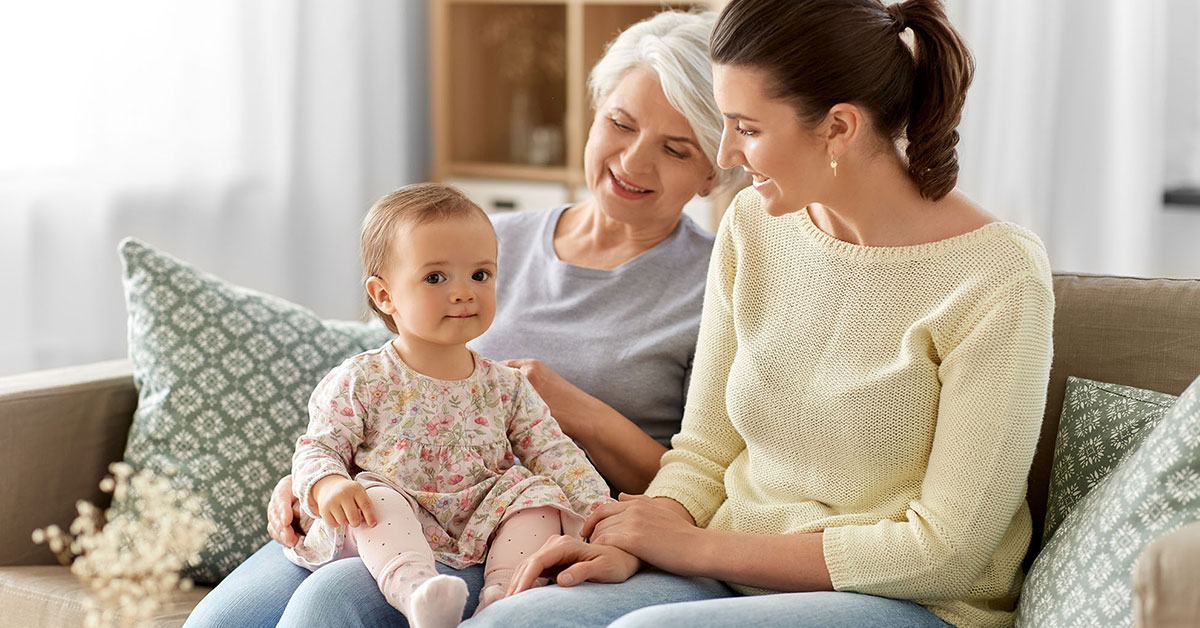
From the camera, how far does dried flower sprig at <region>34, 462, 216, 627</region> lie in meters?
1.45

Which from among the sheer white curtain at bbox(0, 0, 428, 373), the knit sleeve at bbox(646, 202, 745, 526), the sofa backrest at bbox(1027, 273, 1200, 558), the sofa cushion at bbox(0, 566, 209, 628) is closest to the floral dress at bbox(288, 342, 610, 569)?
A: the knit sleeve at bbox(646, 202, 745, 526)

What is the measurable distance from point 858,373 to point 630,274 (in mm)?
517

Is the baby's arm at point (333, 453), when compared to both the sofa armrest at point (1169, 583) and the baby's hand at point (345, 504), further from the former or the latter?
the sofa armrest at point (1169, 583)

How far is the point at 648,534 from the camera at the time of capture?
4.93ft

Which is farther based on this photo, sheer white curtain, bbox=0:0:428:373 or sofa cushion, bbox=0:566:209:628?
sheer white curtain, bbox=0:0:428:373

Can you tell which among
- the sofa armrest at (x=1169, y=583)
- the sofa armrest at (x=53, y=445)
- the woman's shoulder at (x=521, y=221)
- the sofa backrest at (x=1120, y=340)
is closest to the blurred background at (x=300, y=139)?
the sofa armrest at (x=53, y=445)

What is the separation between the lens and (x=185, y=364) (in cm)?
188

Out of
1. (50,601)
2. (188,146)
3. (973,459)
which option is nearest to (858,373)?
(973,459)

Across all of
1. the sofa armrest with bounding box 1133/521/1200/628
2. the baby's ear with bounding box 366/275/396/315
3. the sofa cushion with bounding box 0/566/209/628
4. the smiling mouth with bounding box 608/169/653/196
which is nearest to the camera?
the sofa armrest with bounding box 1133/521/1200/628

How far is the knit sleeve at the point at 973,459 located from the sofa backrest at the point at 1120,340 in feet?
0.86

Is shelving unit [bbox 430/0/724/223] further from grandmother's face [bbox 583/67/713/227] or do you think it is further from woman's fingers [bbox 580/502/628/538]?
woman's fingers [bbox 580/502/628/538]

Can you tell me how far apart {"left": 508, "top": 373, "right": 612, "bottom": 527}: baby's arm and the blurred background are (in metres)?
1.66

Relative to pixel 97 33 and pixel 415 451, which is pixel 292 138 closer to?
pixel 97 33

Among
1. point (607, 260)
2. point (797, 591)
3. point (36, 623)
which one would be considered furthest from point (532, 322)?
point (36, 623)
